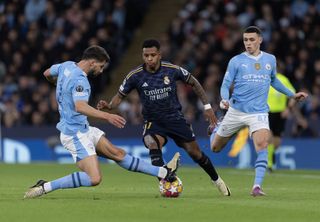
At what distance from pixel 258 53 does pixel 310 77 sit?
33.3ft

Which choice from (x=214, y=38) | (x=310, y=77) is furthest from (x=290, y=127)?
(x=214, y=38)

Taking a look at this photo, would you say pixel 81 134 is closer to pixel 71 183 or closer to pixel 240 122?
pixel 71 183

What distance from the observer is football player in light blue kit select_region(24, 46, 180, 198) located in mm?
13016

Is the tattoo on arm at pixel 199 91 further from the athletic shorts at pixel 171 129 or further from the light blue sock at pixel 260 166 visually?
the light blue sock at pixel 260 166

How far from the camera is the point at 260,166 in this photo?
14.1 meters

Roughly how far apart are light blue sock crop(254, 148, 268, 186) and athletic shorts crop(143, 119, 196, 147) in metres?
1.04

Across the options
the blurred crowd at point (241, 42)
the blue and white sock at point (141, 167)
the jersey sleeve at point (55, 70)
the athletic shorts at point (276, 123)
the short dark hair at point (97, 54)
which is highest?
the blurred crowd at point (241, 42)

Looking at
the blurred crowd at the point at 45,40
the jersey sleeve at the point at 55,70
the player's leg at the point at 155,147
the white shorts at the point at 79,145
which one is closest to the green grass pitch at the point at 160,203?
the player's leg at the point at 155,147

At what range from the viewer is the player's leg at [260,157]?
45.7 feet

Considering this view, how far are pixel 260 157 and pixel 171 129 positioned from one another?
1.29 meters

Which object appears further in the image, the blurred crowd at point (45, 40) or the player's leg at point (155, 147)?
the blurred crowd at point (45, 40)

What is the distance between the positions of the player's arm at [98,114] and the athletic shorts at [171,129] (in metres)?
1.98

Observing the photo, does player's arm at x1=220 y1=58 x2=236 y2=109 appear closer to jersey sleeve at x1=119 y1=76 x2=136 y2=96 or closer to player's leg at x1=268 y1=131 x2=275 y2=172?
jersey sleeve at x1=119 y1=76 x2=136 y2=96

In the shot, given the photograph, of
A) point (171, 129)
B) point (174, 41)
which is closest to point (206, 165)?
point (171, 129)
